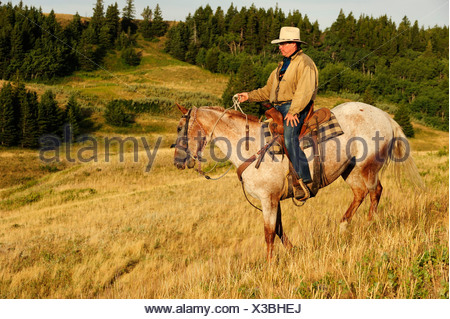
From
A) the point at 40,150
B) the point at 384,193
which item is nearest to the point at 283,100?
the point at 384,193

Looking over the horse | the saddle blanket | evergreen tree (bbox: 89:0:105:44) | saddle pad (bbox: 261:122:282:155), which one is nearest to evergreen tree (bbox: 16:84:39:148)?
the horse

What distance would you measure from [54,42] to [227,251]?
11767cm

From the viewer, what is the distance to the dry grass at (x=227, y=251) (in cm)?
437

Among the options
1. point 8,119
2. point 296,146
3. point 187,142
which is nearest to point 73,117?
point 8,119

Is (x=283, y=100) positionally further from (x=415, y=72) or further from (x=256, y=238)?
(x=415, y=72)

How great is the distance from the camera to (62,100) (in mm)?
61406

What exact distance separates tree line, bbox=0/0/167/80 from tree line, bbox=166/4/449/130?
20.1 meters

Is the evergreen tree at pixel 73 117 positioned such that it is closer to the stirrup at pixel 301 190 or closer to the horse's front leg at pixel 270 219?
the horse's front leg at pixel 270 219

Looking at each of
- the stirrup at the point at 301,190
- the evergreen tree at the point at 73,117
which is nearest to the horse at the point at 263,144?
the stirrup at the point at 301,190

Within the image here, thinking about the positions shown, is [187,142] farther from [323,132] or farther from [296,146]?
[323,132]

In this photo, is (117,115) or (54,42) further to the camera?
(54,42)

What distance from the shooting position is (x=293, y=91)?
18.3 feet

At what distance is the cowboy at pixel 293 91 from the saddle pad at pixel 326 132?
29 centimetres

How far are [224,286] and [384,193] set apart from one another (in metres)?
7.59
